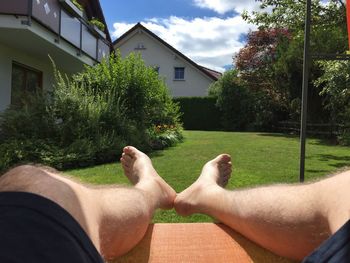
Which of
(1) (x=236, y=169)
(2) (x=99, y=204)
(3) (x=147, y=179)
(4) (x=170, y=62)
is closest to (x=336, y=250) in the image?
(2) (x=99, y=204)

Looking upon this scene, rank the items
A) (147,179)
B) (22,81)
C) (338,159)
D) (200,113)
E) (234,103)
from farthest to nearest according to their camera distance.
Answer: (200,113), (234,103), (22,81), (338,159), (147,179)

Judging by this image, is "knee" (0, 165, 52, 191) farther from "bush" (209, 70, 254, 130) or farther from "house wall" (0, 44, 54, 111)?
"bush" (209, 70, 254, 130)

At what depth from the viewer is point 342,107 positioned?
16.1 m

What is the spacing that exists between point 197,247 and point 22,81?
12.4 meters

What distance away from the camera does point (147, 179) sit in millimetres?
2557

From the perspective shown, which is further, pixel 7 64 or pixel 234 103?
pixel 234 103

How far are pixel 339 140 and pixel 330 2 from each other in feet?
14.3

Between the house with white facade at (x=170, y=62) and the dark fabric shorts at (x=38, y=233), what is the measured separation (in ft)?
109

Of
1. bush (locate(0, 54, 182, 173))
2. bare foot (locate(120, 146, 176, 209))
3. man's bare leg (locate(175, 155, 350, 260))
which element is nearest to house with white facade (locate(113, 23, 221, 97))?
bush (locate(0, 54, 182, 173))

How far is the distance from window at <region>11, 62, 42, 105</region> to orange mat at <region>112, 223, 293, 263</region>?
9792 millimetres

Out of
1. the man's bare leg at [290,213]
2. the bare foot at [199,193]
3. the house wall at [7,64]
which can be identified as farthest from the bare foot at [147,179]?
the house wall at [7,64]

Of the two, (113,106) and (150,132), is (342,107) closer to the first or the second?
(150,132)

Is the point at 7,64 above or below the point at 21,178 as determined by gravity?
above

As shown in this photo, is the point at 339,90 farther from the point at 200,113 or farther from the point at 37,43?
the point at 200,113
